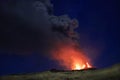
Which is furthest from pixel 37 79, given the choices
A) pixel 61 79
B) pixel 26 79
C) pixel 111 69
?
pixel 111 69

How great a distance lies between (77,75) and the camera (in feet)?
95.0

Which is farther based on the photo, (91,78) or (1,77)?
(1,77)

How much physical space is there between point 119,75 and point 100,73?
2.60 metres

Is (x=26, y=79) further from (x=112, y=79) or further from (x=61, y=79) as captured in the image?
(x=112, y=79)

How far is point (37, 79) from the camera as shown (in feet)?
99.7

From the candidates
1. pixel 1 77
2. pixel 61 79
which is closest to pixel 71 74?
pixel 61 79

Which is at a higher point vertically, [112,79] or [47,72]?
[47,72]

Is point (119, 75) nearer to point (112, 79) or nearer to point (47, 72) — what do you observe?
point (112, 79)

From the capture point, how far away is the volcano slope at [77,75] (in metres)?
26.8

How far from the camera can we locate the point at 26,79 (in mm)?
30594

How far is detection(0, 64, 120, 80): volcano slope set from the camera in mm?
26797

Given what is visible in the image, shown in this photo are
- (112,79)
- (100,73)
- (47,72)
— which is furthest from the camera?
(47,72)

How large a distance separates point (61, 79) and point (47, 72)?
221cm

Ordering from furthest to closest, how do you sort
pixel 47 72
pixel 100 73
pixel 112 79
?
pixel 47 72 → pixel 100 73 → pixel 112 79
